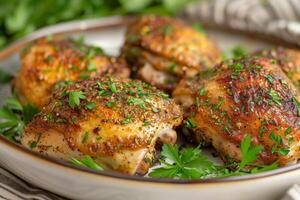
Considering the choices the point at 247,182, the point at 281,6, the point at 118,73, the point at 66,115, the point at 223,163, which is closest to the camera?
the point at 247,182

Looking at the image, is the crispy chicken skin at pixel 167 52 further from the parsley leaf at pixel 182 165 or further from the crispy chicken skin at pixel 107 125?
the parsley leaf at pixel 182 165

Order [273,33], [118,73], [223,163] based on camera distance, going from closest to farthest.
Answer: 1. [223,163]
2. [118,73]
3. [273,33]

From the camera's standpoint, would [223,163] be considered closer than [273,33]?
Yes

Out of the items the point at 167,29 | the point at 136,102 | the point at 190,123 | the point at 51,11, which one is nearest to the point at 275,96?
the point at 190,123

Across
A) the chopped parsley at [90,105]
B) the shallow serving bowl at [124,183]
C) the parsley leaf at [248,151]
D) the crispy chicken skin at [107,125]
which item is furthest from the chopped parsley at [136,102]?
the parsley leaf at [248,151]

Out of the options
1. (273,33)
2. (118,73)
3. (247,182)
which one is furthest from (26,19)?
(247,182)

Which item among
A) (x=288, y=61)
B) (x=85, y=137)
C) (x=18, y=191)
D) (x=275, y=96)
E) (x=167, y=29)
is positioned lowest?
(x=18, y=191)

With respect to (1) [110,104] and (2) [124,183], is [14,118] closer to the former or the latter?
(1) [110,104]

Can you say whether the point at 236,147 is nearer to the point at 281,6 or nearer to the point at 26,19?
the point at 281,6
